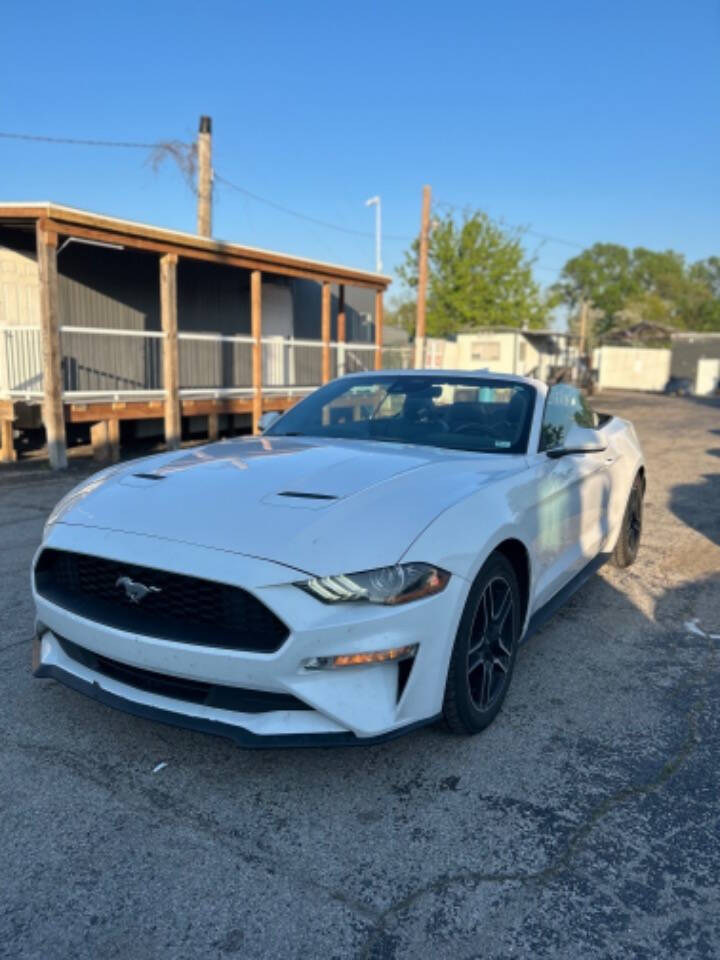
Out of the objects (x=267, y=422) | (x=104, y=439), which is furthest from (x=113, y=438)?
(x=267, y=422)

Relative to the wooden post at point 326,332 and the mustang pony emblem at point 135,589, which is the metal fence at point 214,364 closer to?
the wooden post at point 326,332

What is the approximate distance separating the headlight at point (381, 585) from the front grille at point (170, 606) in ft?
0.57

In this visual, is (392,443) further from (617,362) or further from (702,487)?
(617,362)

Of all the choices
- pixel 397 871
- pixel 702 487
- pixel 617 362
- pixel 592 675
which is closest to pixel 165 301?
pixel 702 487

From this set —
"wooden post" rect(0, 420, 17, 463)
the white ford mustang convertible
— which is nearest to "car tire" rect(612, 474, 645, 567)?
the white ford mustang convertible

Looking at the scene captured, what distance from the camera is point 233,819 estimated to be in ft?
8.07

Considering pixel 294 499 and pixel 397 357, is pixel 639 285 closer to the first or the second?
pixel 397 357

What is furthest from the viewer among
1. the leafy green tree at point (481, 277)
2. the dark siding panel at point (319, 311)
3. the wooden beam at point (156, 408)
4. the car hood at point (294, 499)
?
the leafy green tree at point (481, 277)

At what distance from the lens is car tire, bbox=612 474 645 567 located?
18.2 feet

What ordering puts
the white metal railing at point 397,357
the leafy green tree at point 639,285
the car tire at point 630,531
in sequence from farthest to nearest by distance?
the leafy green tree at point 639,285 < the white metal railing at point 397,357 < the car tire at point 630,531

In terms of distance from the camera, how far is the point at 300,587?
2.39 meters

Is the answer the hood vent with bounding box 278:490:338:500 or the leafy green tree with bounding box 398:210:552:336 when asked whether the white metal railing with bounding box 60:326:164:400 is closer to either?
the hood vent with bounding box 278:490:338:500

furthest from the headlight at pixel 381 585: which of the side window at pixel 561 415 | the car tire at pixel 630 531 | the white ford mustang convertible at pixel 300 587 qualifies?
the car tire at pixel 630 531

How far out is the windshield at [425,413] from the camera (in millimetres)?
3932
